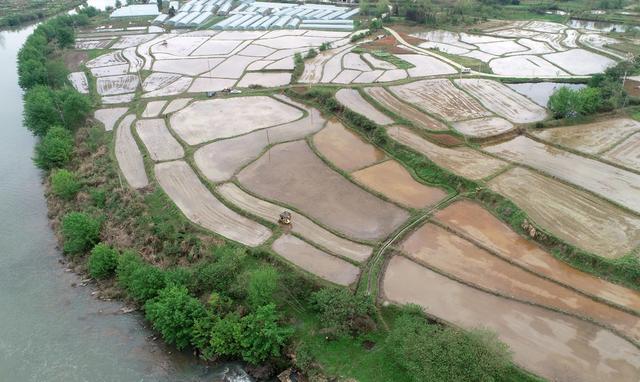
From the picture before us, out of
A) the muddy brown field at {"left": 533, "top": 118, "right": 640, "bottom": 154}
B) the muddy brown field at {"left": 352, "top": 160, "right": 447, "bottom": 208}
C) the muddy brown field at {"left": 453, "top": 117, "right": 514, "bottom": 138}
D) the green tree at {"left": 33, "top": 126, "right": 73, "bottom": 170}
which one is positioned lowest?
the muddy brown field at {"left": 533, "top": 118, "right": 640, "bottom": 154}

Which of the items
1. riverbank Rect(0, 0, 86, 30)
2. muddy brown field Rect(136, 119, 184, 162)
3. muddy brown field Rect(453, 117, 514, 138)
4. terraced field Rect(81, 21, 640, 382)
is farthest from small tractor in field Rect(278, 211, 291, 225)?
riverbank Rect(0, 0, 86, 30)

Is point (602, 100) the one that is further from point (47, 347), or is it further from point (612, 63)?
point (47, 347)

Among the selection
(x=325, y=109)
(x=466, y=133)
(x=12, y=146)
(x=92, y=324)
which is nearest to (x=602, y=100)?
(x=466, y=133)

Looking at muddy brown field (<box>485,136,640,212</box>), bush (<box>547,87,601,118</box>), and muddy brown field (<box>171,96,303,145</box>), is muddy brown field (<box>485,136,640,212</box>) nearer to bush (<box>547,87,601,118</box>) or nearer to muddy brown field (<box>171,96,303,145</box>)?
bush (<box>547,87,601,118</box>)

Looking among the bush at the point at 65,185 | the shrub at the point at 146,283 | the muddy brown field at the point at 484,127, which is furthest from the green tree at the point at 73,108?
the muddy brown field at the point at 484,127

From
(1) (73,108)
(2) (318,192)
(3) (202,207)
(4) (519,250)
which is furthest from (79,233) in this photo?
(4) (519,250)

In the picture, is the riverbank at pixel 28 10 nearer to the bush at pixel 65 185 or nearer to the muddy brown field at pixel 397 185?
the bush at pixel 65 185

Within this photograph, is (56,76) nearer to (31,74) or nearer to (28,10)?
(31,74)
